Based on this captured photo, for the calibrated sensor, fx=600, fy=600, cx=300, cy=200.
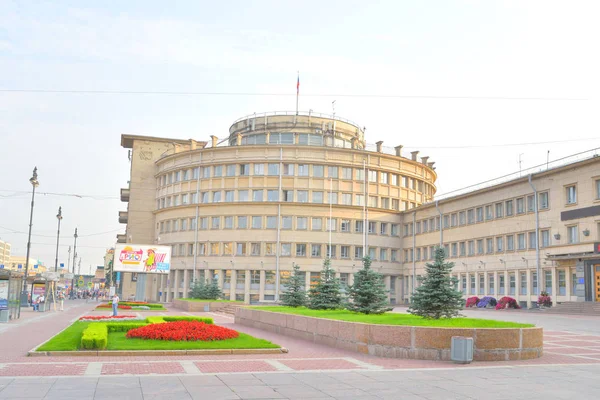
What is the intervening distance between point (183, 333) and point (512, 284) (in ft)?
131

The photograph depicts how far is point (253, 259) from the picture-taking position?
72750mm

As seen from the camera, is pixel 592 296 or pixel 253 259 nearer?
pixel 592 296

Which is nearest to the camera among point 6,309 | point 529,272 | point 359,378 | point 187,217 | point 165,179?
point 359,378

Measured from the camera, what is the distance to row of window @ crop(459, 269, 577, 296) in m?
47.7

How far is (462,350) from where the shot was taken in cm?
1805

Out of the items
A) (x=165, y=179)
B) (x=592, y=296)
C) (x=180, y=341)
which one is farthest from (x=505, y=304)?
(x=165, y=179)

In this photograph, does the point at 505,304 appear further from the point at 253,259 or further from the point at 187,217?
the point at 187,217

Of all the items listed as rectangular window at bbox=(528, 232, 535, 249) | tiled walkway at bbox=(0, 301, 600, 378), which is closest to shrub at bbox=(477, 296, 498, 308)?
rectangular window at bbox=(528, 232, 535, 249)

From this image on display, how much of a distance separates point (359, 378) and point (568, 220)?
3716 cm

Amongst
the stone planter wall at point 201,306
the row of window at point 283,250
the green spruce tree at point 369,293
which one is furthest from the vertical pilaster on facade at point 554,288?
the row of window at point 283,250

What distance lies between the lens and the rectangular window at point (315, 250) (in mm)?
73037

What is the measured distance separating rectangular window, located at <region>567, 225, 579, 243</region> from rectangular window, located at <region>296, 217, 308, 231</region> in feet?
109

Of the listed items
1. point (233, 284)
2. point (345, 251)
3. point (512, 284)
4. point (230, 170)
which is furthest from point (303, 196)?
point (512, 284)

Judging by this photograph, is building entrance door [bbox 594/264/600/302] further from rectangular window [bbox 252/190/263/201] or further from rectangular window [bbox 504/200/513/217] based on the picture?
rectangular window [bbox 252/190/263/201]
